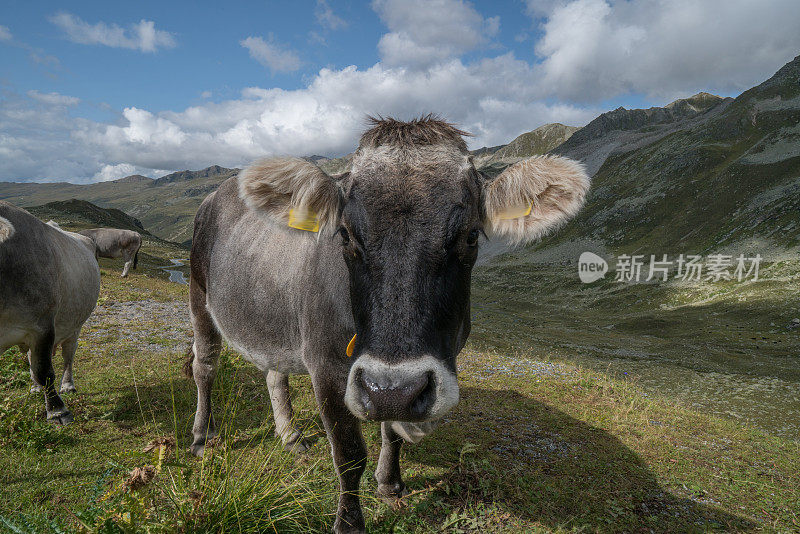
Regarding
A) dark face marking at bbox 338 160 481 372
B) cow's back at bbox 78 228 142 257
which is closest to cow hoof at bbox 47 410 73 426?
dark face marking at bbox 338 160 481 372

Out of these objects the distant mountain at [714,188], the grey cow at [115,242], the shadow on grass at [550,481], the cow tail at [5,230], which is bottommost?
the shadow on grass at [550,481]

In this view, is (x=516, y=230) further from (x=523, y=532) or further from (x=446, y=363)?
(x=523, y=532)

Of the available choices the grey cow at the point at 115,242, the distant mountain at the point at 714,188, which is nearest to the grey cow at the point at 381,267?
the grey cow at the point at 115,242

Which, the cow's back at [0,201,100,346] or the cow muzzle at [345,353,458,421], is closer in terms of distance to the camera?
the cow muzzle at [345,353,458,421]

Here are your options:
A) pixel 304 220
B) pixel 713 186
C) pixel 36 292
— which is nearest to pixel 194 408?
pixel 36 292

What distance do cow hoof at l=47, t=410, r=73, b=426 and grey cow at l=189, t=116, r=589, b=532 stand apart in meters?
4.34

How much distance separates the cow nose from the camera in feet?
9.77

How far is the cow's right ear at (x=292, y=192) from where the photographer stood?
3928 millimetres

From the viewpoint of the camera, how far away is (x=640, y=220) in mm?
95562

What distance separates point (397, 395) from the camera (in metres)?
2.98

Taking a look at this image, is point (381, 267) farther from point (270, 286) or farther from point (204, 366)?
point (204, 366)

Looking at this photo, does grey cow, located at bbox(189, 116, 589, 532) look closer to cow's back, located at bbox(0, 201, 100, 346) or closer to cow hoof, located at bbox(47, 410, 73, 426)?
cow's back, located at bbox(0, 201, 100, 346)

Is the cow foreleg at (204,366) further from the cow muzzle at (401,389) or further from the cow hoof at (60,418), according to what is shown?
the cow muzzle at (401,389)

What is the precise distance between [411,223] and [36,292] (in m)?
7.25
